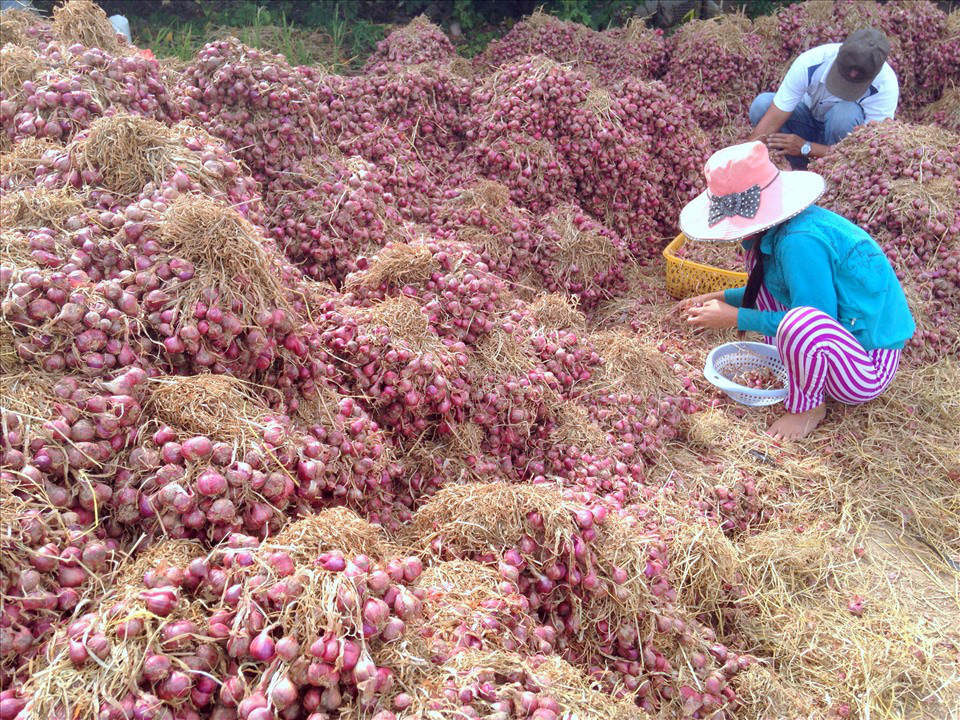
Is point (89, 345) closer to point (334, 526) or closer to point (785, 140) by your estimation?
point (334, 526)

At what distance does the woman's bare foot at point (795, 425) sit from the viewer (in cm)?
308

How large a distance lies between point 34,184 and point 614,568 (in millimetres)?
1993

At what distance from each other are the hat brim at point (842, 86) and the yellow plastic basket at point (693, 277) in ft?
4.56

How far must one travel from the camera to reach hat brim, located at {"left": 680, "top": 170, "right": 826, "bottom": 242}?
2799 millimetres

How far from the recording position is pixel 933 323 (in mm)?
3498

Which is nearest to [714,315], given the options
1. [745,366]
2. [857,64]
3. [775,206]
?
[745,366]

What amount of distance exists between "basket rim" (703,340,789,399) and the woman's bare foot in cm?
11

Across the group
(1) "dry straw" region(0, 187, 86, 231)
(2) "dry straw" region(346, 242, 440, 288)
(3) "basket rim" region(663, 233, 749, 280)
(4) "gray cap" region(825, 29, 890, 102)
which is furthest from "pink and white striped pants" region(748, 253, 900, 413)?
(1) "dry straw" region(0, 187, 86, 231)

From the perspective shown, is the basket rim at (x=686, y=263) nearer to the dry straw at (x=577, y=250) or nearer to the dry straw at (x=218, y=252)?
the dry straw at (x=577, y=250)

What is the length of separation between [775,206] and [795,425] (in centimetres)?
95

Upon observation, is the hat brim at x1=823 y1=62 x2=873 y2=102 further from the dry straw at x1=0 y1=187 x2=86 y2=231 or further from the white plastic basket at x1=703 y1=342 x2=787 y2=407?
the dry straw at x1=0 y1=187 x2=86 y2=231

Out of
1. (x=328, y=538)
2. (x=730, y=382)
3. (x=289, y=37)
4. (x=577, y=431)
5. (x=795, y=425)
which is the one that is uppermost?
(x=289, y=37)

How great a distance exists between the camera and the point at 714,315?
3.17m

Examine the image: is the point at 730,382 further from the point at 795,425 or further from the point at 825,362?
the point at 825,362
